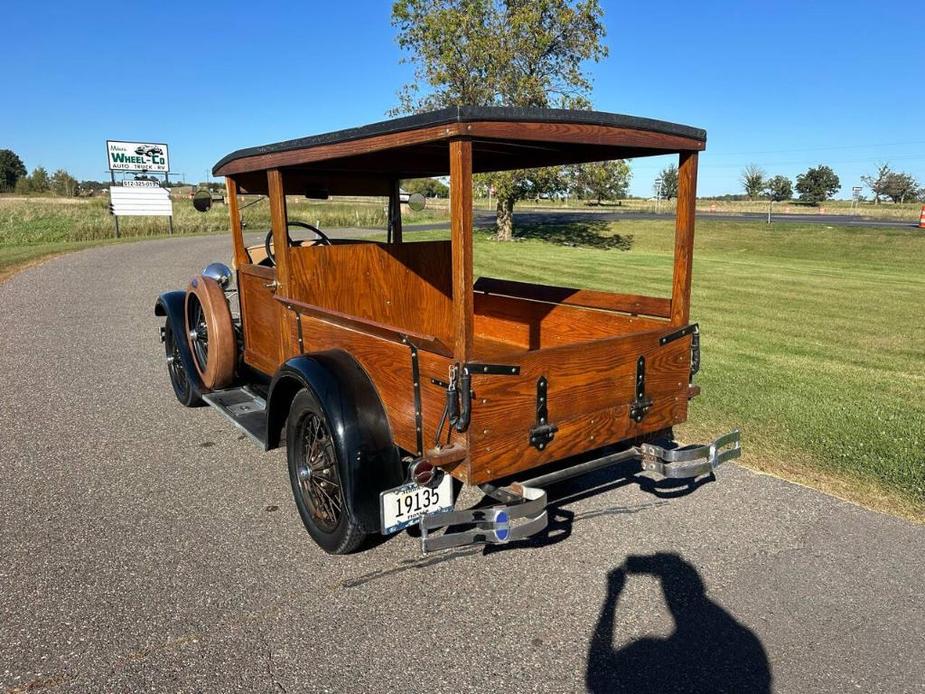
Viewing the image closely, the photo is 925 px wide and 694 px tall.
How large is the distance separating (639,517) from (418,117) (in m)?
2.46

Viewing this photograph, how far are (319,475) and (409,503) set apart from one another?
2.52 feet

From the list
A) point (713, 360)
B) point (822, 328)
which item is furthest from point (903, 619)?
point (822, 328)

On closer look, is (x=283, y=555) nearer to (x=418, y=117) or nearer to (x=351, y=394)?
(x=351, y=394)

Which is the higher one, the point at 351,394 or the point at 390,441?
the point at 351,394

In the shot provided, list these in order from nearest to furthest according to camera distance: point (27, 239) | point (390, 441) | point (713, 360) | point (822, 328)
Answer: point (390, 441) < point (713, 360) < point (822, 328) < point (27, 239)

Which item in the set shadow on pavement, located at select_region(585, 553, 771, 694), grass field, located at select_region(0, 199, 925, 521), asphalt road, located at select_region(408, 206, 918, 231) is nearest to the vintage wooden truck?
shadow on pavement, located at select_region(585, 553, 771, 694)

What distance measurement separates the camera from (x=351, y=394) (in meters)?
3.09

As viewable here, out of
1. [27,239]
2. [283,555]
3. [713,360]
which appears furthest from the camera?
[27,239]

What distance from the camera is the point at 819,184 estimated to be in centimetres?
6156

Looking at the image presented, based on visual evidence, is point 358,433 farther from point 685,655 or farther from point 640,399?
point 685,655

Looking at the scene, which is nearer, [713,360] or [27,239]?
[713,360]

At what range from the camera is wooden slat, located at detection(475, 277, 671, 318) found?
3.81 metres

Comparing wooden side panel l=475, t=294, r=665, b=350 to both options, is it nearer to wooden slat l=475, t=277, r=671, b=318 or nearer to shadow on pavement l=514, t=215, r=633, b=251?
wooden slat l=475, t=277, r=671, b=318

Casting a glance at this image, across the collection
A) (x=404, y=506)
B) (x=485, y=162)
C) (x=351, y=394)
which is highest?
(x=485, y=162)
